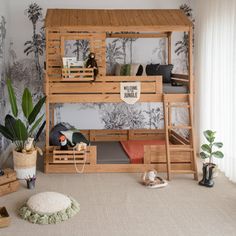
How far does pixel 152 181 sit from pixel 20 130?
1.59m

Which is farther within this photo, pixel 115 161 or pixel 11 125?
pixel 115 161

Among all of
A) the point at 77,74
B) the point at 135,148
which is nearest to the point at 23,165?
the point at 77,74

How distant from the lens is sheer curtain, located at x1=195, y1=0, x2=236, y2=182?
4.26 meters

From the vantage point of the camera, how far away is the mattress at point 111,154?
14.9 ft

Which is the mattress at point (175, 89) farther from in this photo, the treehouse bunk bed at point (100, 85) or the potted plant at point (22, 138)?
the potted plant at point (22, 138)

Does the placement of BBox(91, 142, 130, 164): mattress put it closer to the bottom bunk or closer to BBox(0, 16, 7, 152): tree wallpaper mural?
the bottom bunk

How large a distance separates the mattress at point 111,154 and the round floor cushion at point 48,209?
138 centimetres

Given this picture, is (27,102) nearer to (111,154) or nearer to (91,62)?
(91,62)

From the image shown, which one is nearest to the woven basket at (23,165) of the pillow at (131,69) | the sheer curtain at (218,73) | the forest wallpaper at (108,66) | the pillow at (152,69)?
the forest wallpaper at (108,66)

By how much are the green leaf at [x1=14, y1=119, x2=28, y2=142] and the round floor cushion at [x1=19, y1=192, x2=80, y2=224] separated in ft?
3.64

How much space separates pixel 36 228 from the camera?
2.89m

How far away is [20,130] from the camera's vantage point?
13.4ft

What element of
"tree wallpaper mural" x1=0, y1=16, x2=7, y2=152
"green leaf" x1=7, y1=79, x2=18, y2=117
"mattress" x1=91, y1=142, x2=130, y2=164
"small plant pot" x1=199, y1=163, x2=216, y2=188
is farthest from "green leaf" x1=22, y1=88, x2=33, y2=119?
"small plant pot" x1=199, y1=163, x2=216, y2=188

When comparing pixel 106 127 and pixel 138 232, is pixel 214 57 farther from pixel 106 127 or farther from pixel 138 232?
pixel 138 232
